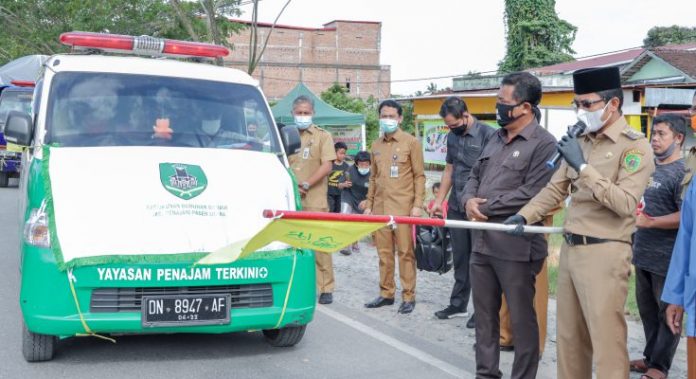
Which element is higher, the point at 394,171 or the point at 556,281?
the point at 394,171

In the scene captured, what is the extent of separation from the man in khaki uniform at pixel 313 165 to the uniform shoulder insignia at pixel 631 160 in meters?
4.25

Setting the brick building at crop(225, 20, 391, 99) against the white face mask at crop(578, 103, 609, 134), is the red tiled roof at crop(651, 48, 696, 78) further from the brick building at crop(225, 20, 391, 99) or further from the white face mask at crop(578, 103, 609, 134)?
the brick building at crop(225, 20, 391, 99)

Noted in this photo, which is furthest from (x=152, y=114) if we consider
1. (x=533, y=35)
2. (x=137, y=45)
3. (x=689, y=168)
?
(x=533, y=35)

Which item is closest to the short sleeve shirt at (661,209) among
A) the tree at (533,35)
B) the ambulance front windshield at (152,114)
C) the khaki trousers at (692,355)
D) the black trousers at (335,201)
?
the khaki trousers at (692,355)

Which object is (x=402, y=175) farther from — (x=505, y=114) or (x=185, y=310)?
(x=185, y=310)

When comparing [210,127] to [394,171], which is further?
[394,171]

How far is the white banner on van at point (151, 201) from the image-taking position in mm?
5398

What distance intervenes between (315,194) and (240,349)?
8.23 ft

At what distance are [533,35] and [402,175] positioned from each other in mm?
41080

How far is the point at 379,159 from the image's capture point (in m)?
8.10

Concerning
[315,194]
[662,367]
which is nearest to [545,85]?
[315,194]

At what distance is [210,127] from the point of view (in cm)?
667

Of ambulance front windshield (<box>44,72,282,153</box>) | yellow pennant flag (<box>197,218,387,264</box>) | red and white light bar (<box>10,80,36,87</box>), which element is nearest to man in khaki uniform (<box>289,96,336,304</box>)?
ambulance front windshield (<box>44,72,282,153</box>)

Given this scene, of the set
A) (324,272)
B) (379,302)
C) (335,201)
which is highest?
(335,201)
